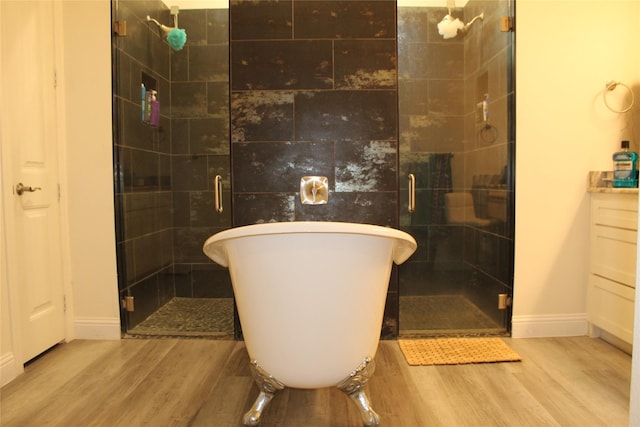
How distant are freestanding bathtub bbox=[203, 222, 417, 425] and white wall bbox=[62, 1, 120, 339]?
1.32 m

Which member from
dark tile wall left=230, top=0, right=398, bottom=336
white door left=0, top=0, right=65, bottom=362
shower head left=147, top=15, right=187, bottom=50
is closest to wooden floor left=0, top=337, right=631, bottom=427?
white door left=0, top=0, right=65, bottom=362

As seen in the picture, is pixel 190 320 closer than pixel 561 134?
No

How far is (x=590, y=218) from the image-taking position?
2518mm

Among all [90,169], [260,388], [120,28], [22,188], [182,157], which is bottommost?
[260,388]

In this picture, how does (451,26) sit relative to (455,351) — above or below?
above

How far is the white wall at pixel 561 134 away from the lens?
8.11 feet

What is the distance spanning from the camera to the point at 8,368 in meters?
1.98

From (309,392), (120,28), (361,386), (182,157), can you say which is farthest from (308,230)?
(182,157)

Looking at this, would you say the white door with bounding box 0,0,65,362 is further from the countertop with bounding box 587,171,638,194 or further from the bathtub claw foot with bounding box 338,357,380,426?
the countertop with bounding box 587,171,638,194

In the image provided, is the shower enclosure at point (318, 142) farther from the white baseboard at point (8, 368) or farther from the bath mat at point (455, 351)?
the white baseboard at point (8, 368)

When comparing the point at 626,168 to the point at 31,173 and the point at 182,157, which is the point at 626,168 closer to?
the point at 182,157

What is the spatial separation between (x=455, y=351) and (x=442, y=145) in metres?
1.61

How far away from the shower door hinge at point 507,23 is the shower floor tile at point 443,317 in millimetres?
1758

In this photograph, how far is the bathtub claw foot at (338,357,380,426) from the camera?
153 cm
